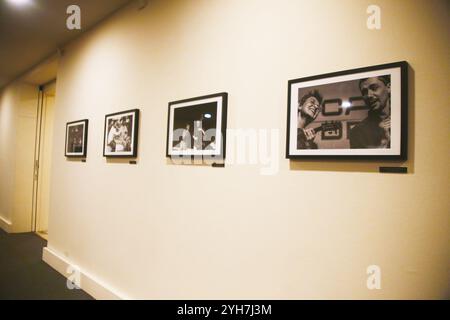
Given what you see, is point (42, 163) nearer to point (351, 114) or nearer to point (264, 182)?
point (264, 182)

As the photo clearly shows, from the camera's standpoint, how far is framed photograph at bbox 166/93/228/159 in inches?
68.0

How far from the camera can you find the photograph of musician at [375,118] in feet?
3.78

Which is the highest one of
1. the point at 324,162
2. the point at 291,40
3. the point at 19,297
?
the point at 291,40

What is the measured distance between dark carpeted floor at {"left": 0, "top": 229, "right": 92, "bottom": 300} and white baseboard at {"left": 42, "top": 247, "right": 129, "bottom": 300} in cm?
5

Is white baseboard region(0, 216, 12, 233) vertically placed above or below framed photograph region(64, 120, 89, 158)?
below

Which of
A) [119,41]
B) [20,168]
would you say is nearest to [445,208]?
[119,41]

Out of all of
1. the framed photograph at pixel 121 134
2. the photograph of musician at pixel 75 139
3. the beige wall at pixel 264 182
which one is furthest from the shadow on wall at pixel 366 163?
the photograph of musician at pixel 75 139

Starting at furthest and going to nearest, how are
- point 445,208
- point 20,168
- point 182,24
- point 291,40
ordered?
1. point 20,168
2. point 182,24
3. point 291,40
4. point 445,208

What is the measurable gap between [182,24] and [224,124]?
0.92 meters

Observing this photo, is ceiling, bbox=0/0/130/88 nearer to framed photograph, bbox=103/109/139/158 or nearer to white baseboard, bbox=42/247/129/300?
framed photograph, bbox=103/109/139/158

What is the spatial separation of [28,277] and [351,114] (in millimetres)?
3712

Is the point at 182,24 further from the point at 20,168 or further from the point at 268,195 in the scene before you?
the point at 20,168

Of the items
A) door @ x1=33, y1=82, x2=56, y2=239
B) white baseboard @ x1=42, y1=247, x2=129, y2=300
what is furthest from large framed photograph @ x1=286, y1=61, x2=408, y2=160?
door @ x1=33, y1=82, x2=56, y2=239

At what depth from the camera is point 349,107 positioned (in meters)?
1.24
